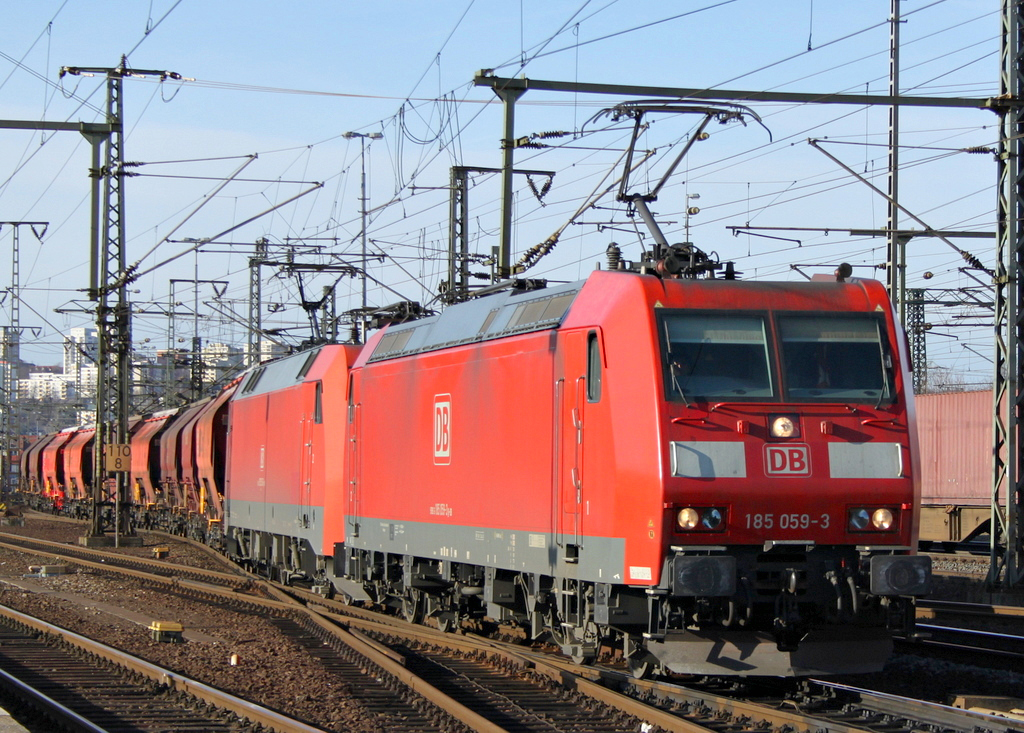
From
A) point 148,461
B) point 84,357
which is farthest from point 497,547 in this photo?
point 84,357

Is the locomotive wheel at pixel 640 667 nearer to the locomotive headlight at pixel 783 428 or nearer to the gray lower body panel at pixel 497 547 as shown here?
the gray lower body panel at pixel 497 547

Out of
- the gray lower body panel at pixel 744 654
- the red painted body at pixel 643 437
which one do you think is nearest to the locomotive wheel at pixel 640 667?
the gray lower body panel at pixel 744 654

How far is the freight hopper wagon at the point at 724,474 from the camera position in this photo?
33.8 ft

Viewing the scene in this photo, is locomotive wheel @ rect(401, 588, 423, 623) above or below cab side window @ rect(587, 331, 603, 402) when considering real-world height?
below

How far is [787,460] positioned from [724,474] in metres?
0.56

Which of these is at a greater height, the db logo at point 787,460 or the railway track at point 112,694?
the db logo at point 787,460

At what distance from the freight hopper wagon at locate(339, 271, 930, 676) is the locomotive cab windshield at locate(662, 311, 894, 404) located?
0.01 meters

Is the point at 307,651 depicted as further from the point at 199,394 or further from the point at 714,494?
the point at 199,394

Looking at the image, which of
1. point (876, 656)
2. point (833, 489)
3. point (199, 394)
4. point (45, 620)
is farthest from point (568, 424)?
point (199, 394)

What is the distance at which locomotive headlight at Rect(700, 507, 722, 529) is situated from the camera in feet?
33.7

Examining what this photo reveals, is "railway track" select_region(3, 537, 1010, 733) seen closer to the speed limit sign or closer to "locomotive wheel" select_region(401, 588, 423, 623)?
"locomotive wheel" select_region(401, 588, 423, 623)

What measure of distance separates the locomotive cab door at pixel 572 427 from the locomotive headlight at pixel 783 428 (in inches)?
60.8

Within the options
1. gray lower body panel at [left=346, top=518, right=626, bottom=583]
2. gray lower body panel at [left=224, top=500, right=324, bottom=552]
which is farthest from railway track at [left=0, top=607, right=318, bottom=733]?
gray lower body panel at [left=224, top=500, right=324, bottom=552]

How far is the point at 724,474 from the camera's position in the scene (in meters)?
10.3
